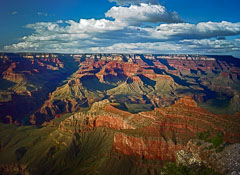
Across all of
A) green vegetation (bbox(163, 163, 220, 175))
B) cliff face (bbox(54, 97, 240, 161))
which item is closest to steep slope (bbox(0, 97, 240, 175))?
cliff face (bbox(54, 97, 240, 161))

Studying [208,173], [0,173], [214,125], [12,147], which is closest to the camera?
[208,173]

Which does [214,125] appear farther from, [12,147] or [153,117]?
[12,147]

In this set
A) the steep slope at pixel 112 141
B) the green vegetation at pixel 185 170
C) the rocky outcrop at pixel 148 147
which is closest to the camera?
the green vegetation at pixel 185 170

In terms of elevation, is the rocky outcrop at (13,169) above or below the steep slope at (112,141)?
below

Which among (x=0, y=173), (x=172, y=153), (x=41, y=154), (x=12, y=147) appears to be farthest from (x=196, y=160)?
(x=12, y=147)

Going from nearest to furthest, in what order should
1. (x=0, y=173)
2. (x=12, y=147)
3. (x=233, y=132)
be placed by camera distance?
(x=233, y=132)
(x=0, y=173)
(x=12, y=147)

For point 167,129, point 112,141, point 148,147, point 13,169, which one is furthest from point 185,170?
point 13,169

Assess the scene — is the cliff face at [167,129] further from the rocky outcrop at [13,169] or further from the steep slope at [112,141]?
the rocky outcrop at [13,169]

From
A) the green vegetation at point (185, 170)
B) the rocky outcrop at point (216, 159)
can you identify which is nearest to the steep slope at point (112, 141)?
the rocky outcrop at point (216, 159)

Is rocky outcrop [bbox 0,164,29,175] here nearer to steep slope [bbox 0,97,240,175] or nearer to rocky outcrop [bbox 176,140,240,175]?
steep slope [bbox 0,97,240,175]

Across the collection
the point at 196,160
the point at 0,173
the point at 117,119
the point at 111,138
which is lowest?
the point at 0,173

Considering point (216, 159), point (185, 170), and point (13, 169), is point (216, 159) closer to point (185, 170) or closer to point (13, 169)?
point (185, 170)
